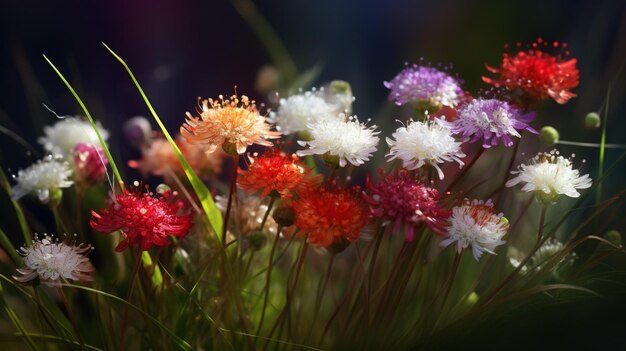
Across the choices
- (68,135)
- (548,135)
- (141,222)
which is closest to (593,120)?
(548,135)

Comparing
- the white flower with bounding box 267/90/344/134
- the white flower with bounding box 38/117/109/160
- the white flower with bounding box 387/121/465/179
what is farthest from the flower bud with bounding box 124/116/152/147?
the white flower with bounding box 387/121/465/179

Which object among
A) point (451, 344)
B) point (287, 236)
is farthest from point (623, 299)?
point (287, 236)

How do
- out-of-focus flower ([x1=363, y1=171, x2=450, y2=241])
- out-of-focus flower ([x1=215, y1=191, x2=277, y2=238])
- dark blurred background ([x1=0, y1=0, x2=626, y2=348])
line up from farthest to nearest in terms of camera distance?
1. dark blurred background ([x1=0, y1=0, x2=626, y2=348])
2. out-of-focus flower ([x1=215, y1=191, x2=277, y2=238])
3. out-of-focus flower ([x1=363, y1=171, x2=450, y2=241])

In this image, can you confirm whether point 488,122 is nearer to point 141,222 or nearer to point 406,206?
point 406,206

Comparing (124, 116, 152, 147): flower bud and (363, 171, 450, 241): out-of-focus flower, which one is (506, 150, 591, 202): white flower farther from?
(124, 116, 152, 147): flower bud

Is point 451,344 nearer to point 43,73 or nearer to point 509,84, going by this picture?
point 509,84

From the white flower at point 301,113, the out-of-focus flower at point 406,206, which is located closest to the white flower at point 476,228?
the out-of-focus flower at point 406,206
